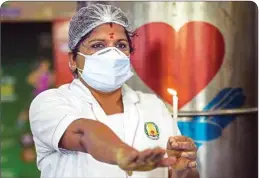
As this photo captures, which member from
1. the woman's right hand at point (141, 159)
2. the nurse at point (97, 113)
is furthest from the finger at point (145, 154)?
the nurse at point (97, 113)

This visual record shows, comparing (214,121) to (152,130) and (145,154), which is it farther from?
(145,154)

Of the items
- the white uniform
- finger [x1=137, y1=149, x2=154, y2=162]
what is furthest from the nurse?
finger [x1=137, y1=149, x2=154, y2=162]

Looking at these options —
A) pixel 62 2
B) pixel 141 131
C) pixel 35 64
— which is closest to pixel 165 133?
pixel 141 131

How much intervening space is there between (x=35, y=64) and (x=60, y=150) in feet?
2.26

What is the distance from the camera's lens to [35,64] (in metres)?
1.52

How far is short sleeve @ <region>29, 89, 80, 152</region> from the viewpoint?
843mm

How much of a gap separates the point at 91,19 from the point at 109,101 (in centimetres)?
13

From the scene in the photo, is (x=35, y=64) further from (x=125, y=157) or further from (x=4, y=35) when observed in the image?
(x=125, y=157)

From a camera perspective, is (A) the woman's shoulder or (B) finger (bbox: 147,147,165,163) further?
(A) the woman's shoulder

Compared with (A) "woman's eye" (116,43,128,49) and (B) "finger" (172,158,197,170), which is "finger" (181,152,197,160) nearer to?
(B) "finger" (172,158,197,170)

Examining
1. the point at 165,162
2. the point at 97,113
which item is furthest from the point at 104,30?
the point at 165,162

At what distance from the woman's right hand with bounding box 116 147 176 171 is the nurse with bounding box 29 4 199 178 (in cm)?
7

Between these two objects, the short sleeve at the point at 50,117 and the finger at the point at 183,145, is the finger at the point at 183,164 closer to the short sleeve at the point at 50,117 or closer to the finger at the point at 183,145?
the finger at the point at 183,145

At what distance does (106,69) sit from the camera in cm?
88
